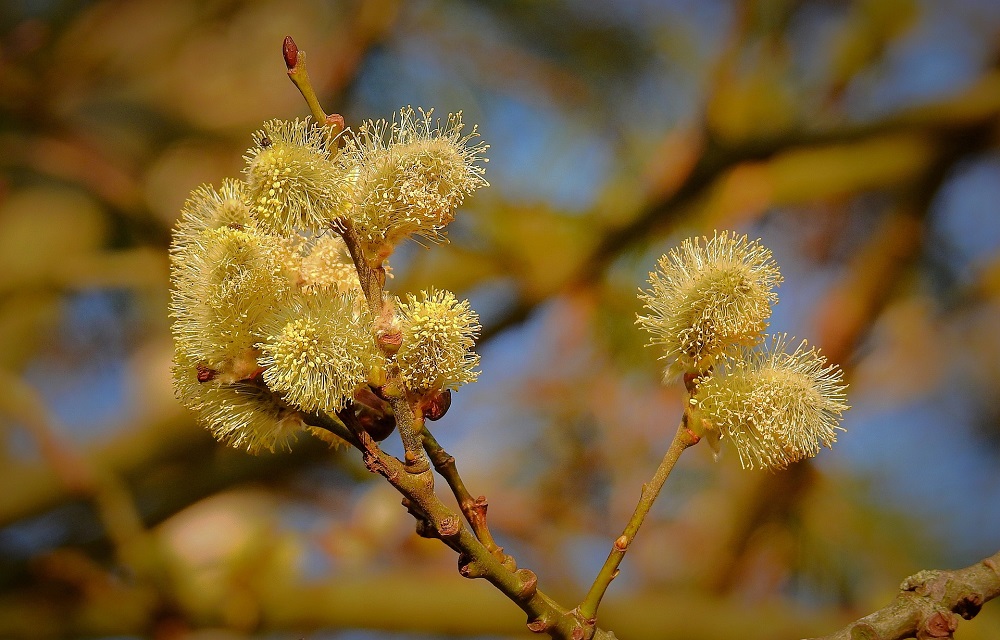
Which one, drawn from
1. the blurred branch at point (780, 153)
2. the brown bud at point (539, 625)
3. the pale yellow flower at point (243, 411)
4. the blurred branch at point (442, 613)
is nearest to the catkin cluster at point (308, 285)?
the pale yellow flower at point (243, 411)

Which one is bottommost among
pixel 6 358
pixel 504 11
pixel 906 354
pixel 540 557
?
pixel 540 557

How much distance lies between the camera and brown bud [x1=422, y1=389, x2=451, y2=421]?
430mm

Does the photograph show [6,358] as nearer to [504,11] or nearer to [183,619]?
[183,619]

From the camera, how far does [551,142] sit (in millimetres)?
1956

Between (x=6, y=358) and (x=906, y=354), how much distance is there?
1680 mm

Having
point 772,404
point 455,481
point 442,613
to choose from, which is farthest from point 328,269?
point 442,613

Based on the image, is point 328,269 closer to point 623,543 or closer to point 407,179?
point 407,179

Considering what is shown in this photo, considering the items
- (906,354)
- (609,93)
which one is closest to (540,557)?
(906,354)

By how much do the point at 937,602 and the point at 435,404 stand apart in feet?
0.85

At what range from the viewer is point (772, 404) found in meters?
0.47

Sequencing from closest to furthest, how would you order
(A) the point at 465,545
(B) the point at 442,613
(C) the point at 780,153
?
(A) the point at 465,545 < (B) the point at 442,613 < (C) the point at 780,153

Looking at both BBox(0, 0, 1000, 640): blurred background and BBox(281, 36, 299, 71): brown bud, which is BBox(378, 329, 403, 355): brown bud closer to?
BBox(281, 36, 299, 71): brown bud

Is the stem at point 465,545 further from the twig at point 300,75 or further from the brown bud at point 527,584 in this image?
the twig at point 300,75

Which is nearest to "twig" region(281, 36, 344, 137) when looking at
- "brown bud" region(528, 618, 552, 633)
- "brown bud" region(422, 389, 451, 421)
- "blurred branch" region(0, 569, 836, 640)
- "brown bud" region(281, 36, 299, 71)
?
"brown bud" region(281, 36, 299, 71)
